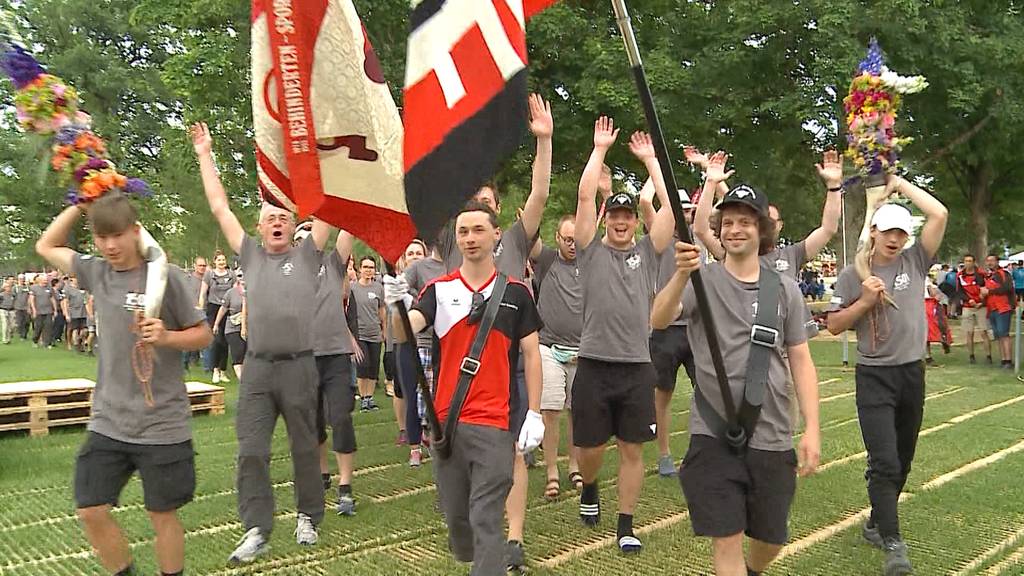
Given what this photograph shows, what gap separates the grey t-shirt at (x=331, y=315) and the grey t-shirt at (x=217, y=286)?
29.4 ft

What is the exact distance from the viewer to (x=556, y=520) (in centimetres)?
618

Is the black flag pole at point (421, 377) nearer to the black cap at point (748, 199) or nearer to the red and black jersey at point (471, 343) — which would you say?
the red and black jersey at point (471, 343)

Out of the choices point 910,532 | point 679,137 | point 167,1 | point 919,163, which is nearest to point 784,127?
point 679,137

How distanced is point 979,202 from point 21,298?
99.8 feet

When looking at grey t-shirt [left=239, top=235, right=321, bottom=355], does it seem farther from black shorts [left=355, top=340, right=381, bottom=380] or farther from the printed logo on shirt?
black shorts [left=355, top=340, right=381, bottom=380]

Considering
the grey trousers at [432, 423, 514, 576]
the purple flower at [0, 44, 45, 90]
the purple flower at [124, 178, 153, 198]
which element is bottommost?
the grey trousers at [432, 423, 514, 576]

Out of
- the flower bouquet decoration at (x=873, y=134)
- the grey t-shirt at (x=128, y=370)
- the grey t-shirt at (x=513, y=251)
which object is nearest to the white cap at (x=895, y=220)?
the flower bouquet decoration at (x=873, y=134)

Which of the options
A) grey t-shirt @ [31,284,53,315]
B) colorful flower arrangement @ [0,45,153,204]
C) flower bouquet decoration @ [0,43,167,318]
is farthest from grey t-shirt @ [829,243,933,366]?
grey t-shirt @ [31,284,53,315]

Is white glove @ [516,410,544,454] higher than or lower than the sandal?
higher

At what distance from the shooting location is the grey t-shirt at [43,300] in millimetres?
24828

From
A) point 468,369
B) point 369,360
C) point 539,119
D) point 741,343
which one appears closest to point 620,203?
point 539,119

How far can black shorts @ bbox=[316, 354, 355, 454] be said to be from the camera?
21.3ft

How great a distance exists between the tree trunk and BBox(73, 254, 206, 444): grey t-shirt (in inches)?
947

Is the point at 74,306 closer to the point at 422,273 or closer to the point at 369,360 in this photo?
the point at 369,360
